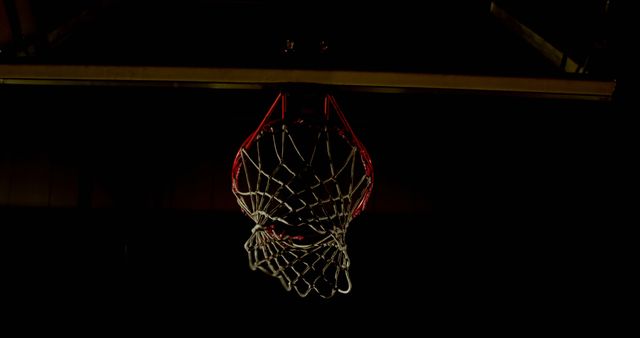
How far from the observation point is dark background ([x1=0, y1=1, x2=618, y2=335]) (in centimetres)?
328

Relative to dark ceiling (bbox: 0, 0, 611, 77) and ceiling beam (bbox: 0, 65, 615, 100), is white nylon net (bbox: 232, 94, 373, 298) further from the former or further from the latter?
dark ceiling (bbox: 0, 0, 611, 77)

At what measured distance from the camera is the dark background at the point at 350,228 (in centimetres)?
328

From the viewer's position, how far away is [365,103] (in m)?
3.26

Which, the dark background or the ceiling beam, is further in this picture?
the dark background

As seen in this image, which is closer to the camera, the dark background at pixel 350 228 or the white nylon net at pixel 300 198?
the white nylon net at pixel 300 198

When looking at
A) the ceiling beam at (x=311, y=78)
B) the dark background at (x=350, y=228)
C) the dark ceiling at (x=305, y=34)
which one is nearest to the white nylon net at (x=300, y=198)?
the ceiling beam at (x=311, y=78)

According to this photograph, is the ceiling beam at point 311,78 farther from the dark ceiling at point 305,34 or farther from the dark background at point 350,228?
the dark background at point 350,228

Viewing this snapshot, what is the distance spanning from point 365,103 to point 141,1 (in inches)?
60.3

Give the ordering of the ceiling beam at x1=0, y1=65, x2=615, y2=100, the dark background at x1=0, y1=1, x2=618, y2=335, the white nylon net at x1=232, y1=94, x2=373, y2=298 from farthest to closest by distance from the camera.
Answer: the dark background at x1=0, y1=1, x2=618, y2=335 → the white nylon net at x1=232, y1=94, x2=373, y2=298 → the ceiling beam at x1=0, y1=65, x2=615, y2=100

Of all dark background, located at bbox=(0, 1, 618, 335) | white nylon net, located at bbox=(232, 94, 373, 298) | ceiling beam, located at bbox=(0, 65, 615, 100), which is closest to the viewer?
ceiling beam, located at bbox=(0, 65, 615, 100)

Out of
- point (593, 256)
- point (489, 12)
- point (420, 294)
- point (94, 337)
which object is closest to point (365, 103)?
point (489, 12)

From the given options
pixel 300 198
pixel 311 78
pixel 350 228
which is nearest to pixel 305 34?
pixel 311 78

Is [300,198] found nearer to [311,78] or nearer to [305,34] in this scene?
→ [311,78]

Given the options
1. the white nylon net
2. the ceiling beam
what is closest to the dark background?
the white nylon net
